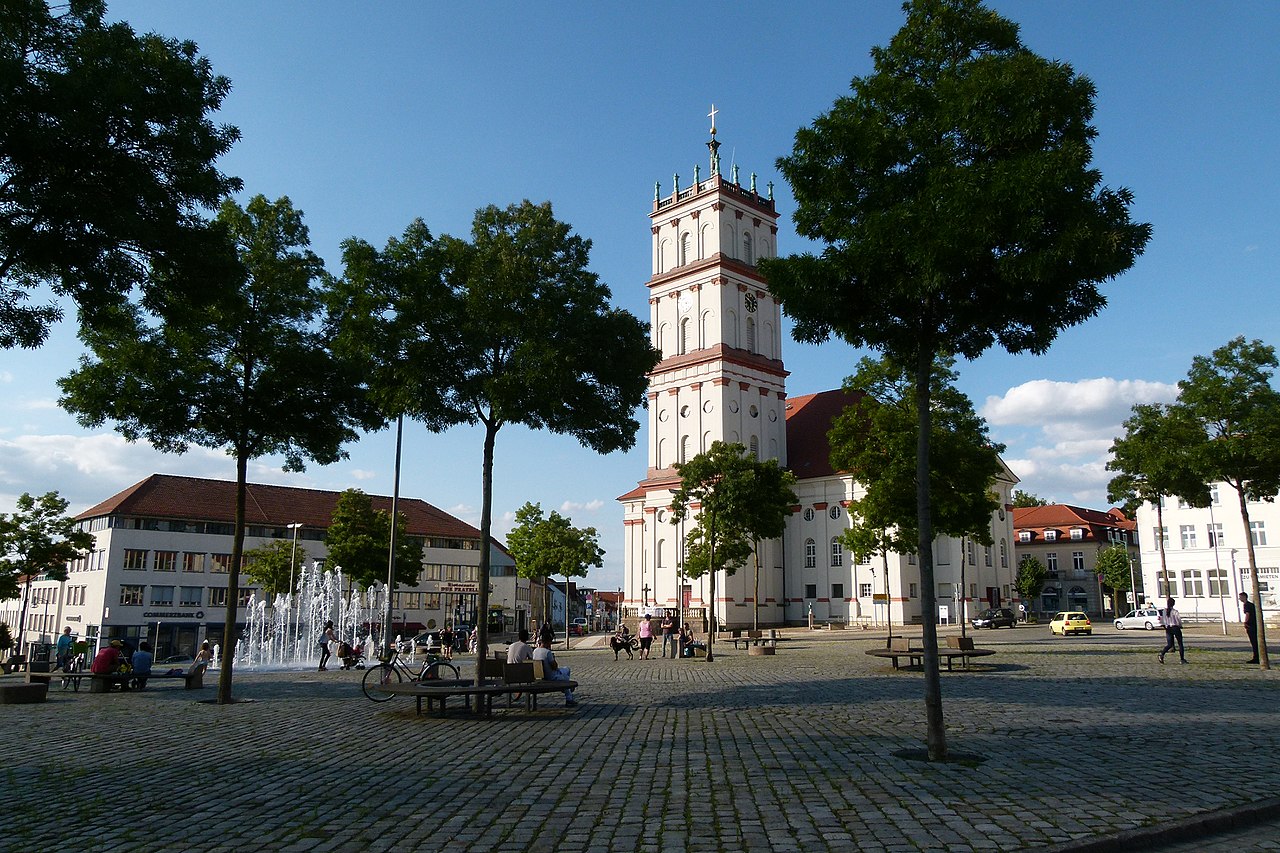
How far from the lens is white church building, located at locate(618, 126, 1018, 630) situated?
69.4m

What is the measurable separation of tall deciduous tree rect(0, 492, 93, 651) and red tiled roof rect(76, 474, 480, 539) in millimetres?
17593

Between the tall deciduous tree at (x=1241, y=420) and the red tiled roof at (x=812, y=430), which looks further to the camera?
the red tiled roof at (x=812, y=430)

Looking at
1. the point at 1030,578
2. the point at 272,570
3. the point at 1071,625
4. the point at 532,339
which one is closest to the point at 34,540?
the point at 272,570

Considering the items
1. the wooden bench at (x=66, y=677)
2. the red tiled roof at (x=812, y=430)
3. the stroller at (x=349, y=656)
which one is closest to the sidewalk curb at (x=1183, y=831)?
the wooden bench at (x=66, y=677)

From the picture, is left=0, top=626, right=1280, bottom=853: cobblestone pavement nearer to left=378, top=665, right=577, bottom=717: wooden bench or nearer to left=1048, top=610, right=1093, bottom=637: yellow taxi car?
left=378, top=665, right=577, bottom=717: wooden bench

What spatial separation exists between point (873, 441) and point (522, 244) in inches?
673

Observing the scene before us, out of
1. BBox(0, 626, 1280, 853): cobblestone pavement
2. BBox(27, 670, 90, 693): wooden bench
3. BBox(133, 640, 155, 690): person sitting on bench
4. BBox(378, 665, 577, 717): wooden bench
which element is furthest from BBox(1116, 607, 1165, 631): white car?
BBox(27, 670, 90, 693): wooden bench

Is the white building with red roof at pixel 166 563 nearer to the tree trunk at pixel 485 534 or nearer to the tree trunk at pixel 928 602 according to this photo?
the tree trunk at pixel 485 534

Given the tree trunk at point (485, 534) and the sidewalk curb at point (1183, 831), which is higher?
the tree trunk at point (485, 534)

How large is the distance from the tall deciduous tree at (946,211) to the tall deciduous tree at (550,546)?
181ft

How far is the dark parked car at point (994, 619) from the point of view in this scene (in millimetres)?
65500

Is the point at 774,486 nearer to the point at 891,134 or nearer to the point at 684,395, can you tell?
the point at 684,395

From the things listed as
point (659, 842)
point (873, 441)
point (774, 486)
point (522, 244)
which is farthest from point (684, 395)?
point (659, 842)

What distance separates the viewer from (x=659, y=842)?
265 inches
